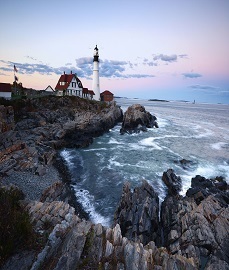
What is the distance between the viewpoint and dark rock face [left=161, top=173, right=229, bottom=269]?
12.0 m

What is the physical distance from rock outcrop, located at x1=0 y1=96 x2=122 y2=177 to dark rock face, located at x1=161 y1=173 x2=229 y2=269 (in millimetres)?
14310

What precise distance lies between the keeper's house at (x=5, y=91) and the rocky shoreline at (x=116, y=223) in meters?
17.4

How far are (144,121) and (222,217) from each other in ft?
154

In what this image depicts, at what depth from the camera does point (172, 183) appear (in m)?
23.3

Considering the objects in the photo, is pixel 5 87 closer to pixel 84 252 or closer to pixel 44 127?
pixel 44 127

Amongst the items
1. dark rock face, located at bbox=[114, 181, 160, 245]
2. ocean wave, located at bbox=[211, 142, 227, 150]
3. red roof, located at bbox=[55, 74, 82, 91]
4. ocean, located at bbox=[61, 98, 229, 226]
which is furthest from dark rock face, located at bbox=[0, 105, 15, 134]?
ocean wave, located at bbox=[211, 142, 227, 150]

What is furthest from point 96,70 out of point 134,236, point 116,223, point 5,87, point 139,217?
point 134,236

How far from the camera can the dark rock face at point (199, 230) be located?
12.0 metres

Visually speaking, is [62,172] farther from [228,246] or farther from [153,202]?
[228,246]

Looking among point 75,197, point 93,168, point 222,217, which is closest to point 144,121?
point 93,168

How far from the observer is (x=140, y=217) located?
15.3 m

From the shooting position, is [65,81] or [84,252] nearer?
[84,252]

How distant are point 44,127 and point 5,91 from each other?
646 inches

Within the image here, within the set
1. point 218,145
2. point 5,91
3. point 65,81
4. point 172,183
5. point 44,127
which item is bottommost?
point 218,145
